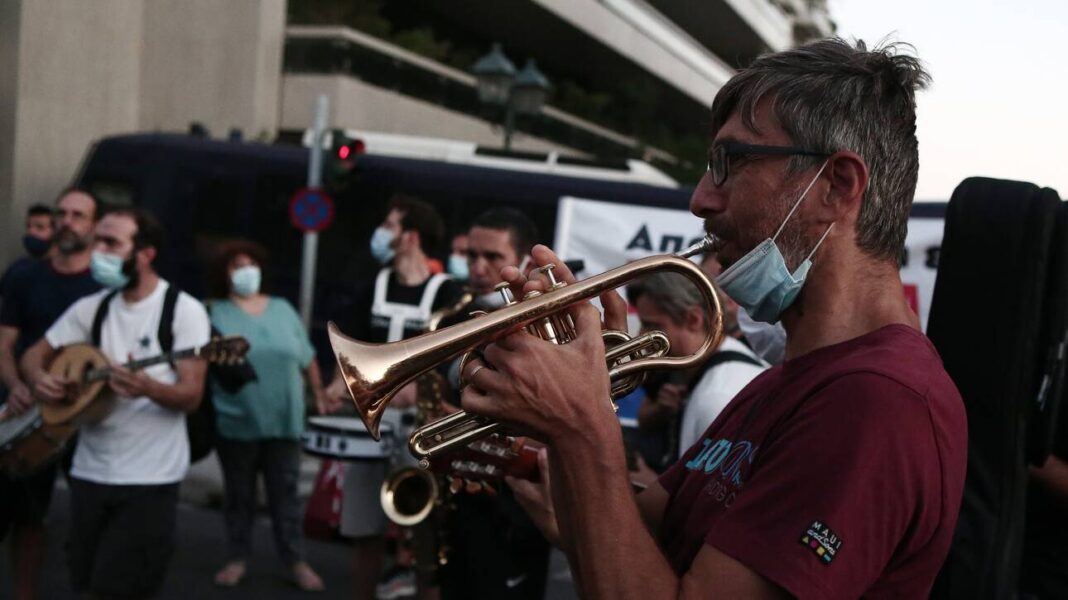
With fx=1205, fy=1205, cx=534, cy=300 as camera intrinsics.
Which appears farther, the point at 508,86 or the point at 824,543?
the point at 508,86

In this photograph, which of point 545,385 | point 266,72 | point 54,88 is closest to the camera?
point 545,385

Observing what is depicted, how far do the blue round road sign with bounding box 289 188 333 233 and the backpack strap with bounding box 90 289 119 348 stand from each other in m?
6.12

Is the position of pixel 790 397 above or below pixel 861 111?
below

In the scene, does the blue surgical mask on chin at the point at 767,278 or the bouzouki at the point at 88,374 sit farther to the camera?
the bouzouki at the point at 88,374

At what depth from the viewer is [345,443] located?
17.4 feet

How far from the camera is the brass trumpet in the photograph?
5.92 ft

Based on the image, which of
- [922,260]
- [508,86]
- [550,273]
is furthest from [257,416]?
[508,86]

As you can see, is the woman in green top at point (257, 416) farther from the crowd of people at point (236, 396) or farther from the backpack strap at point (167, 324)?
the backpack strap at point (167, 324)

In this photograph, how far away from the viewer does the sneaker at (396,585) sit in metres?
6.57

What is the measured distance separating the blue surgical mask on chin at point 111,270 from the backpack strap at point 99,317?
2.6 inches

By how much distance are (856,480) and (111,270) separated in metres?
4.16

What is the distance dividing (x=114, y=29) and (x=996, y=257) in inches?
667

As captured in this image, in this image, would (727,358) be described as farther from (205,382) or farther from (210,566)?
(210,566)

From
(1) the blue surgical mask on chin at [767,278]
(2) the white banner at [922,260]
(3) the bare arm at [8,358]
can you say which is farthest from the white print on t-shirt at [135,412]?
(2) the white banner at [922,260]
